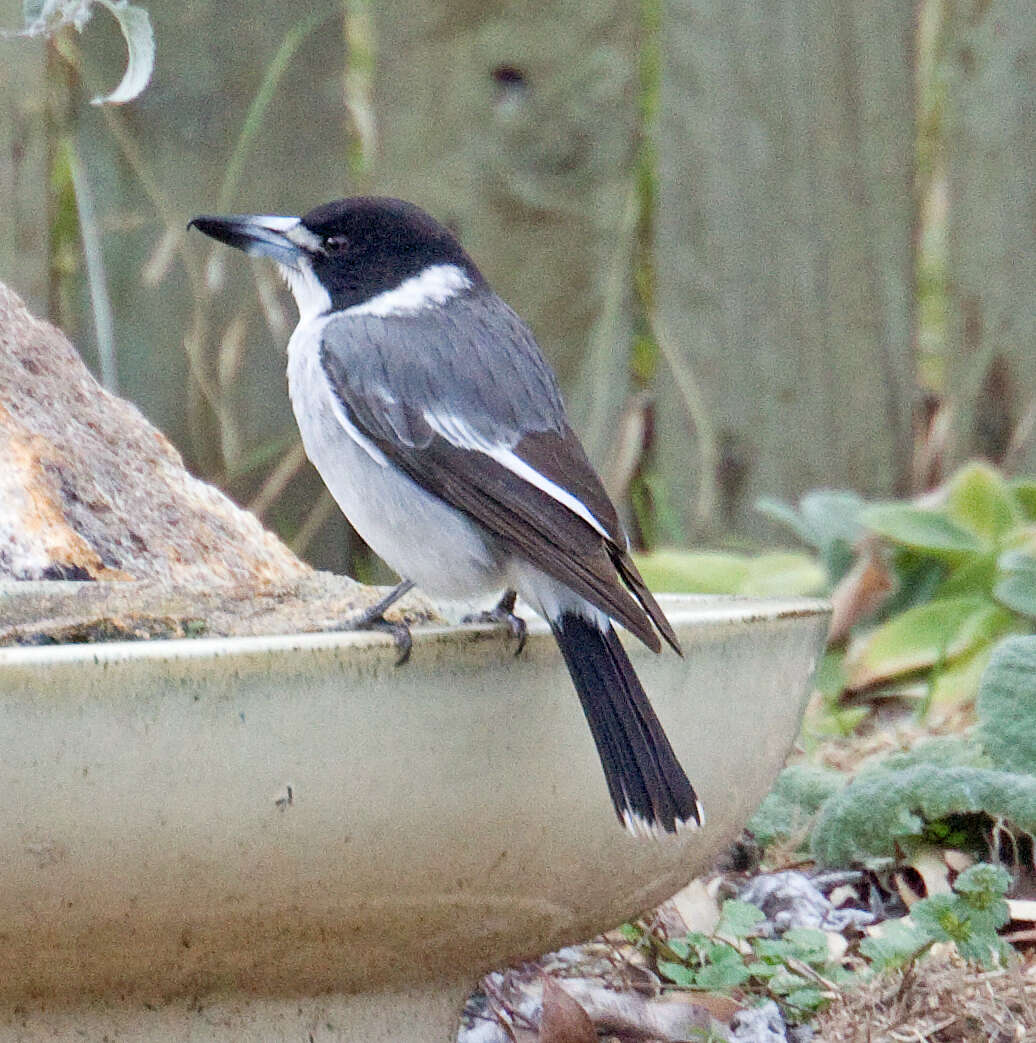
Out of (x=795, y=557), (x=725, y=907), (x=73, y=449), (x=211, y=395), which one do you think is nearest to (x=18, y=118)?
(x=211, y=395)

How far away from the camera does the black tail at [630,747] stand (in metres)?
1.84

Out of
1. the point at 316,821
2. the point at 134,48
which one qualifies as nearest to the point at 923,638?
the point at 134,48

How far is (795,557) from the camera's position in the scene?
4191 mm

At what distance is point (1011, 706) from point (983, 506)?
5.12 feet

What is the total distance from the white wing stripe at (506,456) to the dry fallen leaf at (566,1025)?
606 millimetres

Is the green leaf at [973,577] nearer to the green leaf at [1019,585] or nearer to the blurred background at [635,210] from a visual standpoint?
the green leaf at [1019,585]

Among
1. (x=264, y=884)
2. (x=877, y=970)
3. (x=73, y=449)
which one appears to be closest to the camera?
(x=264, y=884)

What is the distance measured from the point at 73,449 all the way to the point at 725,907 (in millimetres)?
1172

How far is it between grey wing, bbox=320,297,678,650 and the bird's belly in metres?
0.03

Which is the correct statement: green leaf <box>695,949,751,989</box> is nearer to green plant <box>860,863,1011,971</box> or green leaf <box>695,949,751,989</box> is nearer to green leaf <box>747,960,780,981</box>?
green leaf <box>747,960,780,981</box>

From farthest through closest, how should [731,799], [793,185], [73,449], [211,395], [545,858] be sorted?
[793,185], [211,395], [73,449], [731,799], [545,858]

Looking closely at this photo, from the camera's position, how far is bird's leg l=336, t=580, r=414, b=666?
1771 millimetres

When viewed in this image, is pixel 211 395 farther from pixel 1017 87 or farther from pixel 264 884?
pixel 264 884

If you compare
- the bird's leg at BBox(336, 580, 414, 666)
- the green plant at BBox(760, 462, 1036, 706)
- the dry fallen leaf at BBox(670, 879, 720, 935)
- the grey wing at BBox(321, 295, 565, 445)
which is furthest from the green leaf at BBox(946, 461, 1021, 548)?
the bird's leg at BBox(336, 580, 414, 666)
